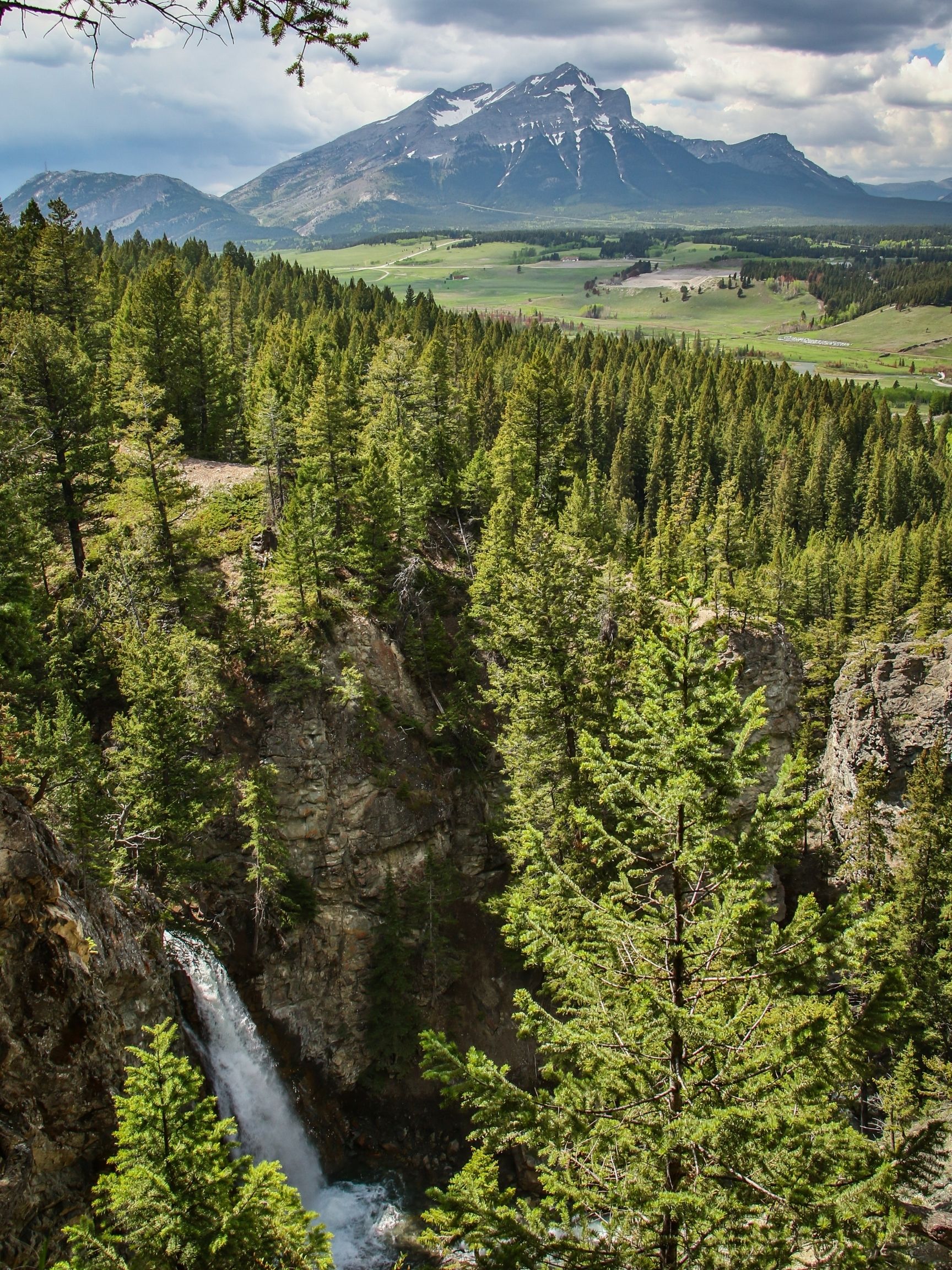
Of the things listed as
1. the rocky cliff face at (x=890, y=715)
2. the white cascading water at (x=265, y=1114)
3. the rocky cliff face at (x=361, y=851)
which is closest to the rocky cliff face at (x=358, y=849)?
the rocky cliff face at (x=361, y=851)

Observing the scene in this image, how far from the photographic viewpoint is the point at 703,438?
9581cm

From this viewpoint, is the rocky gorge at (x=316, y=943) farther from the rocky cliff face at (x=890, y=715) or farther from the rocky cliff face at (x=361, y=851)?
the rocky cliff face at (x=890, y=715)

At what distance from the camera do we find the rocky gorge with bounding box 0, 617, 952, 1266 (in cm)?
1540

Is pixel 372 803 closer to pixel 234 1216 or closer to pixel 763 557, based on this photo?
pixel 234 1216

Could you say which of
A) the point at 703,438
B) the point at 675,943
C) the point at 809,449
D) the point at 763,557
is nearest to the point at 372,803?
the point at 675,943

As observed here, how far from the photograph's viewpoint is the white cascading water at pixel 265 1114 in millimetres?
26531

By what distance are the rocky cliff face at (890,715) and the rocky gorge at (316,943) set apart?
17.2m

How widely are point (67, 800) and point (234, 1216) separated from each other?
572 inches

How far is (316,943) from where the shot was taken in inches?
1287

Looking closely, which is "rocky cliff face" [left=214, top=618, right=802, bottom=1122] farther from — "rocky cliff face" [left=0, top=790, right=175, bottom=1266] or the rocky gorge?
"rocky cliff face" [left=0, top=790, right=175, bottom=1266]

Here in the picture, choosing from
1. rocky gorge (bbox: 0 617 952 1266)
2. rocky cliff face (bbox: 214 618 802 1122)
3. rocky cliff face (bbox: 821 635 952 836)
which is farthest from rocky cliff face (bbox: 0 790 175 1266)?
rocky cliff face (bbox: 821 635 952 836)

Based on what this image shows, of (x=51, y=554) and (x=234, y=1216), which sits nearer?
(x=234, y=1216)

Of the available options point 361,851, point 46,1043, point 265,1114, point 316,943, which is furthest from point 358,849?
point 46,1043

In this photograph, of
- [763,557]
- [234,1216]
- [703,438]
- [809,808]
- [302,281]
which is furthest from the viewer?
[302,281]
